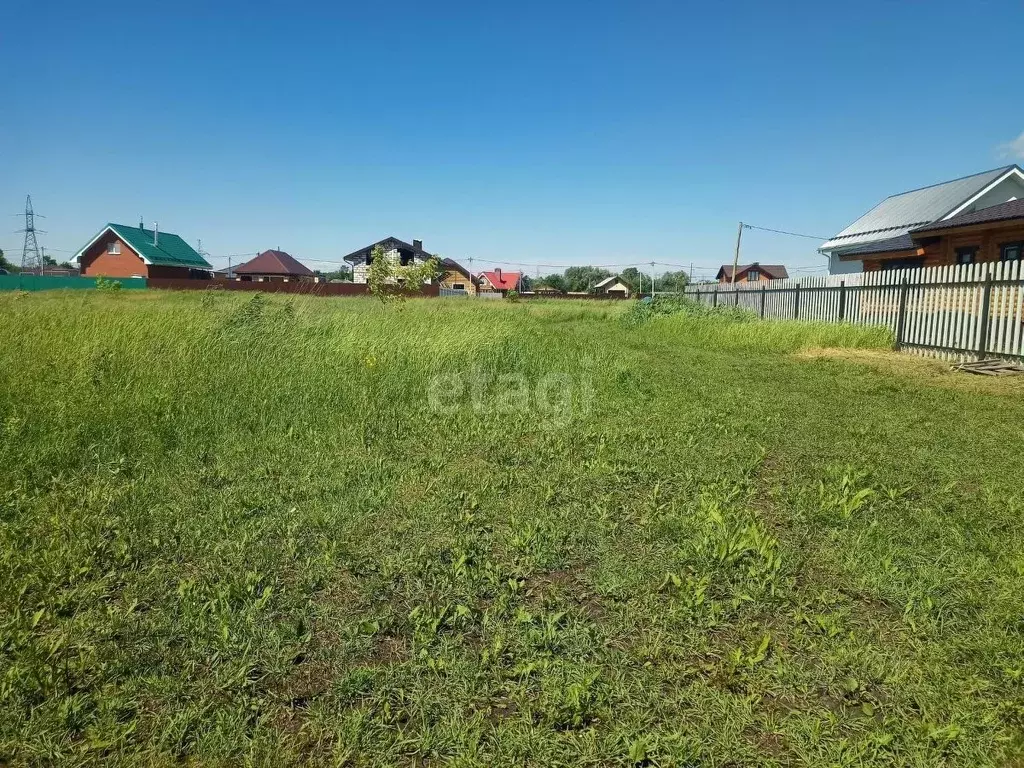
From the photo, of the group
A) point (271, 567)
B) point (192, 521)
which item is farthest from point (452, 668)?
point (192, 521)

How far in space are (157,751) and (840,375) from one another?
8.96m

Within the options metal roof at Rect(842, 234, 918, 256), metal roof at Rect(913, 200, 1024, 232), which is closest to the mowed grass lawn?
metal roof at Rect(913, 200, 1024, 232)

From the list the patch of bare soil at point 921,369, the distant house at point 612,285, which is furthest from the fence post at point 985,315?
the distant house at point 612,285

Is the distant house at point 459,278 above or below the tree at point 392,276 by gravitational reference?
above

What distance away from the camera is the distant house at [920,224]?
17.8 metres

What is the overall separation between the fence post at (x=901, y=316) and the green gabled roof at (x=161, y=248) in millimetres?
43669

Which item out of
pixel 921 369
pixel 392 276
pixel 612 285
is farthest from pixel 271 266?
pixel 921 369

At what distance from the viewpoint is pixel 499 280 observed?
7881cm

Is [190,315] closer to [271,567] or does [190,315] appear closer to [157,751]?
[271,567]

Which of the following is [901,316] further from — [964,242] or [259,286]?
[259,286]

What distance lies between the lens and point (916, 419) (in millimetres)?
5543

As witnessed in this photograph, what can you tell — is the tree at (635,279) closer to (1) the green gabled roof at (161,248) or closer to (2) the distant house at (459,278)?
(2) the distant house at (459,278)

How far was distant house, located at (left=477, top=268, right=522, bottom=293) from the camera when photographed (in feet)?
246

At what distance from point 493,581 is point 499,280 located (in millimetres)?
77646
